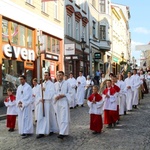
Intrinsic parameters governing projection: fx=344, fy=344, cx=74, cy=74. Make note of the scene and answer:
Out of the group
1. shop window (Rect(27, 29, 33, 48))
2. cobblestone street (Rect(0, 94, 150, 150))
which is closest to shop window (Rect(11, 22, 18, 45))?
shop window (Rect(27, 29, 33, 48))

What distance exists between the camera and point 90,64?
3591cm

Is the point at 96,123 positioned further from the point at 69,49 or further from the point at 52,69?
the point at 69,49

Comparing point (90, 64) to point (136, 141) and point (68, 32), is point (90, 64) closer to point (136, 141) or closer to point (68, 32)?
point (68, 32)

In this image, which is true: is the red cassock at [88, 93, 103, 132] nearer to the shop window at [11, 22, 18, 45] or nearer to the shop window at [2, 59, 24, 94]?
the shop window at [2, 59, 24, 94]

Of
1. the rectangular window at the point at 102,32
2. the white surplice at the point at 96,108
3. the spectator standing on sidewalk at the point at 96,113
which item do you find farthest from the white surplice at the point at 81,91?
the rectangular window at the point at 102,32

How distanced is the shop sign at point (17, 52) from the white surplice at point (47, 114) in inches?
350

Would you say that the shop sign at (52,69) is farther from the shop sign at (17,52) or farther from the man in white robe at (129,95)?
the man in white robe at (129,95)

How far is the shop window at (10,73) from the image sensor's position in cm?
1856

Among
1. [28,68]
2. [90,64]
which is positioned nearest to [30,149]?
[28,68]

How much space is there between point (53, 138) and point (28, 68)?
12.4m

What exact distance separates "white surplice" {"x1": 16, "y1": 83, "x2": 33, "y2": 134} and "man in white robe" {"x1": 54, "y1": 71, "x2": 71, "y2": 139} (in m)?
0.99

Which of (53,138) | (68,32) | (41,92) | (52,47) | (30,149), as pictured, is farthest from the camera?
(68,32)

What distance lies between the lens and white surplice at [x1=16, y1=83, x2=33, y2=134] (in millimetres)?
10055

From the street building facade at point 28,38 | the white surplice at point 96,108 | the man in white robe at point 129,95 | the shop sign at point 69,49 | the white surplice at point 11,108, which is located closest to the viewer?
the white surplice at point 96,108
